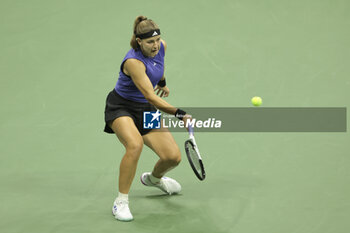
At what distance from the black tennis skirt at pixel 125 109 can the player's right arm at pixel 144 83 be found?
337mm

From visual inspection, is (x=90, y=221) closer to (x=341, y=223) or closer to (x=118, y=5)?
(x=341, y=223)

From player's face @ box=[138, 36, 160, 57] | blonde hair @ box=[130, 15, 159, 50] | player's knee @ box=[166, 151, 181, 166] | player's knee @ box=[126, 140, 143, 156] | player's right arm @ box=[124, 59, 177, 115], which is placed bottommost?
player's knee @ box=[166, 151, 181, 166]

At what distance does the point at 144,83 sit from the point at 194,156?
76cm

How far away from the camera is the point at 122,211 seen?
15.2ft

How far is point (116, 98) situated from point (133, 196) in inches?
36.4

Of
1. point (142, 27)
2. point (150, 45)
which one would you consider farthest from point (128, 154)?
point (142, 27)

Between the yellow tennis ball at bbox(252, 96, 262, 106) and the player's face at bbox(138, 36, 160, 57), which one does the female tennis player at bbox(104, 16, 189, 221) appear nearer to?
the player's face at bbox(138, 36, 160, 57)

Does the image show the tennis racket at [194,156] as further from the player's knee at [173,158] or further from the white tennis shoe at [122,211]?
the white tennis shoe at [122,211]

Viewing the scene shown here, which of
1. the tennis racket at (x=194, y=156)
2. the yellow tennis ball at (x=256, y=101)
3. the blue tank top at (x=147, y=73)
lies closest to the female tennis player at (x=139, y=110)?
the blue tank top at (x=147, y=73)

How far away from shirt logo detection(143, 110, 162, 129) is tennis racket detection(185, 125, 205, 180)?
0.46m

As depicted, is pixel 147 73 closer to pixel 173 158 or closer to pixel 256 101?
pixel 173 158

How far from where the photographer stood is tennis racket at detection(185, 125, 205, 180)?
14.7ft

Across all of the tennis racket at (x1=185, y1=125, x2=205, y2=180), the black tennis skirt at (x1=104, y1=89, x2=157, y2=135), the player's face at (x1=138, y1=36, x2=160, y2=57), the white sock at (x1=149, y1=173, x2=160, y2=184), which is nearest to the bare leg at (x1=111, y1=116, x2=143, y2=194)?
the black tennis skirt at (x1=104, y1=89, x2=157, y2=135)

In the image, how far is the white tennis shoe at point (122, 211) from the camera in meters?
4.59
